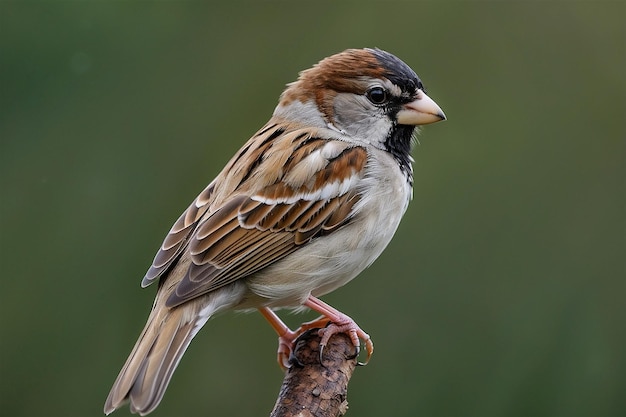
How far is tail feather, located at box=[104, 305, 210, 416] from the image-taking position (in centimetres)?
353

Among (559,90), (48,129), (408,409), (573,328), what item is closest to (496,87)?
(559,90)

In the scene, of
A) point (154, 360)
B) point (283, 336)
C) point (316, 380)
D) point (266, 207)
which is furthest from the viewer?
point (283, 336)

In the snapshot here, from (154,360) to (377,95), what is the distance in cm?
147

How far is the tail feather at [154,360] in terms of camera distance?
3.53 metres

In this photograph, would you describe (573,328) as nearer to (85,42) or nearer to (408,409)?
(408,409)

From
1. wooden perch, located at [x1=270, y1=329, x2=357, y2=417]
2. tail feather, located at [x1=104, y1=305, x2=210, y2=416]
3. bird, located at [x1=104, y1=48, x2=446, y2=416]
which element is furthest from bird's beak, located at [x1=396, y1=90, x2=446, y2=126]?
tail feather, located at [x1=104, y1=305, x2=210, y2=416]

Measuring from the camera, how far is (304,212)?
417cm

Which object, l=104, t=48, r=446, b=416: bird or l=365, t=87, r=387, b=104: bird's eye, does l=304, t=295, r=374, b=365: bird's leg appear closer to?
l=104, t=48, r=446, b=416: bird

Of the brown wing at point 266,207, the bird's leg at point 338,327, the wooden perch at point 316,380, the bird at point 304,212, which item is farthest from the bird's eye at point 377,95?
the wooden perch at point 316,380

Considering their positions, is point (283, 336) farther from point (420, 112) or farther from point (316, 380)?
point (420, 112)

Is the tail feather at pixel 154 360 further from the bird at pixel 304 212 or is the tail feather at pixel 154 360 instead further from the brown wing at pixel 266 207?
the brown wing at pixel 266 207

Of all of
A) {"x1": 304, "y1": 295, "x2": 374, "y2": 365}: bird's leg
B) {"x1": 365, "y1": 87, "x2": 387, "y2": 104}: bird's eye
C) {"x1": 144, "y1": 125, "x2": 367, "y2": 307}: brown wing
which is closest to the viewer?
{"x1": 304, "y1": 295, "x2": 374, "y2": 365}: bird's leg

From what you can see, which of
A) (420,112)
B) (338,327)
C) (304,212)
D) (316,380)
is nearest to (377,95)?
(420,112)

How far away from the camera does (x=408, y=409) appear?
516 cm
